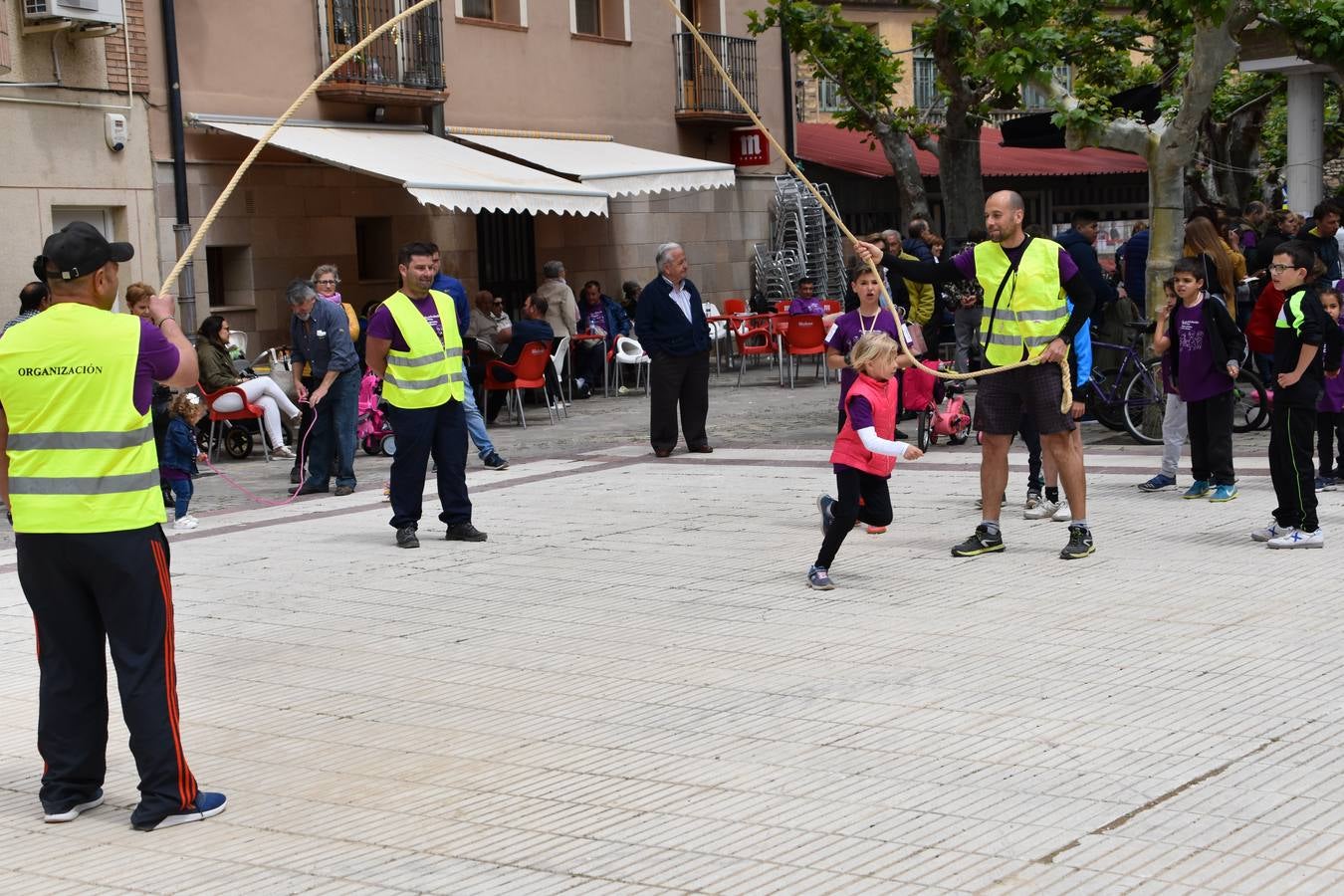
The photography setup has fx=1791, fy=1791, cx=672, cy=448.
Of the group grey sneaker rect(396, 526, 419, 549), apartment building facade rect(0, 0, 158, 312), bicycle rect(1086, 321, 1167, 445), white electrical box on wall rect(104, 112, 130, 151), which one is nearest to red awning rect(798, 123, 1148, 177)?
apartment building facade rect(0, 0, 158, 312)

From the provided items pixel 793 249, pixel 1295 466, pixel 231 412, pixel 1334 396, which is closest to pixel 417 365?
pixel 1295 466

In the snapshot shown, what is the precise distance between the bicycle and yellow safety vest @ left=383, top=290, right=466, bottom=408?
543 centimetres

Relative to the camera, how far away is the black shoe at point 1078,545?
8.84m

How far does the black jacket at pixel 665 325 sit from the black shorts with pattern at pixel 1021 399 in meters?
5.35

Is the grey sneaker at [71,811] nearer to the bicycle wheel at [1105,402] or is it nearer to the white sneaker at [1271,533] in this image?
the white sneaker at [1271,533]

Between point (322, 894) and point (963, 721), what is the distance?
232cm

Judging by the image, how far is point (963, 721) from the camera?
5891 mm

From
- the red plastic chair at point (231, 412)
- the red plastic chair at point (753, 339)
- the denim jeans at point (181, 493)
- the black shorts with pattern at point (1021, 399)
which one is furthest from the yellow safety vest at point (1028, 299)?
the red plastic chair at point (753, 339)

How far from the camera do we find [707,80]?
84.9 feet

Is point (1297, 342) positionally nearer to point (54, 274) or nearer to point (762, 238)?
point (54, 274)

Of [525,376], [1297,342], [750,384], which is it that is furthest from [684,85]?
[1297,342]

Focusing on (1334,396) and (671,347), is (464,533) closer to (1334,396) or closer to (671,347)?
(671,347)

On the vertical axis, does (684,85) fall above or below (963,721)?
above

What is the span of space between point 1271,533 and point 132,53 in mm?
12649
